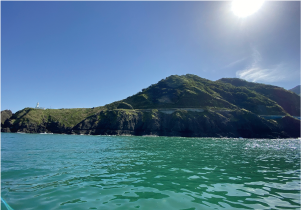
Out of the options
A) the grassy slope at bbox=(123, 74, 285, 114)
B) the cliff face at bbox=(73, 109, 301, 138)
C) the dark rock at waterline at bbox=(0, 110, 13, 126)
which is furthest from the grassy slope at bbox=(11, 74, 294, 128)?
the cliff face at bbox=(73, 109, 301, 138)

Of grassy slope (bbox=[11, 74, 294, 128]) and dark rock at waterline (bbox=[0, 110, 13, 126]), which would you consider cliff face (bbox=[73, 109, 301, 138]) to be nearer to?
grassy slope (bbox=[11, 74, 294, 128])

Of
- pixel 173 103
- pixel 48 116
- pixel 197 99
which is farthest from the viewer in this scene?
pixel 197 99

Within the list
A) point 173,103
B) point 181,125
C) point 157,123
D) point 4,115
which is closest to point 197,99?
point 173,103

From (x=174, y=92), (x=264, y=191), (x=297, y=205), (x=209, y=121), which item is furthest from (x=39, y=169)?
(x=174, y=92)

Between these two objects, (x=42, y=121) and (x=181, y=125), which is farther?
(x=42, y=121)

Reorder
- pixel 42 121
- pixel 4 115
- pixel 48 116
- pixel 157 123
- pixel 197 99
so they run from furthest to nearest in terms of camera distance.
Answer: pixel 197 99 → pixel 48 116 → pixel 4 115 → pixel 42 121 → pixel 157 123

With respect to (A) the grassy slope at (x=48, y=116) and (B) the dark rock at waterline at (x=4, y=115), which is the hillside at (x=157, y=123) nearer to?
(A) the grassy slope at (x=48, y=116)

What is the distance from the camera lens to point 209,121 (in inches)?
3917

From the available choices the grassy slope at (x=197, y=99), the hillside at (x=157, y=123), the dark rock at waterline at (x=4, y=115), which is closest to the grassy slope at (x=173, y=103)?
the grassy slope at (x=197, y=99)

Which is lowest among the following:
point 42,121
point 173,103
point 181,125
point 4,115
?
point 181,125

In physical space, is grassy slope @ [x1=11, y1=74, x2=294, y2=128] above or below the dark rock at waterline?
above

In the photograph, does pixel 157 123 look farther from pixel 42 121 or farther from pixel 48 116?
pixel 48 116

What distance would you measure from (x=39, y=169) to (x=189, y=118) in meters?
94.0

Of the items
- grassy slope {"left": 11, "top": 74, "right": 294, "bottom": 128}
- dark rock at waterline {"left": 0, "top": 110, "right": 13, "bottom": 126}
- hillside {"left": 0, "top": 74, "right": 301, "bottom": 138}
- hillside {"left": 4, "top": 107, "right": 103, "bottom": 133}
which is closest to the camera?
hillside {"left": 0, "top": 74, "right": 301, "bottom": 138}
